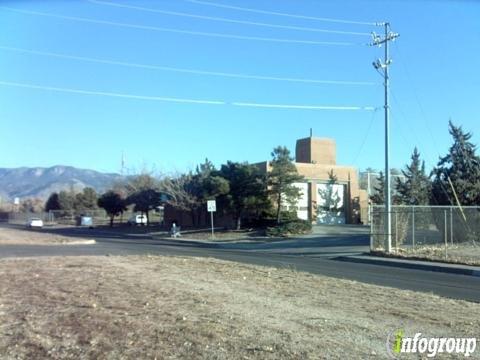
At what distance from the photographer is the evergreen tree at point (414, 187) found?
5322 cm

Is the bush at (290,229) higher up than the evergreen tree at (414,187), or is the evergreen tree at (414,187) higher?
the evergreen tree at (414,187)

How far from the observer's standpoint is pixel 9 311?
30.8 ft

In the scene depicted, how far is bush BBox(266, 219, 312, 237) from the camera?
151 feet

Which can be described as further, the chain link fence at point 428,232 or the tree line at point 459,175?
the tree line at point 459,175

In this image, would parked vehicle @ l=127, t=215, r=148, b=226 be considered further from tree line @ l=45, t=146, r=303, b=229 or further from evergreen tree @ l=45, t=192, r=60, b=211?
evergreen tree @ l=45, t=192, r=60, b=211

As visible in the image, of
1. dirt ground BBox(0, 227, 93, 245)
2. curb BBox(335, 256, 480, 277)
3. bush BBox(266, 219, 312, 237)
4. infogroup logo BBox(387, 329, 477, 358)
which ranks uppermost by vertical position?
bush BBox(266, 219, 312, 237)

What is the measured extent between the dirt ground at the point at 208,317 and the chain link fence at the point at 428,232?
1611cm

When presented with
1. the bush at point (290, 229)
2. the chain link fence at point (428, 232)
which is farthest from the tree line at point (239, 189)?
the chain link fence at point (428, 232)

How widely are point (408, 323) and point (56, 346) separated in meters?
4.46

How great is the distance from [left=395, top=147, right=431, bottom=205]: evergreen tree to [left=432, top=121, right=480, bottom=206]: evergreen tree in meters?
11.1

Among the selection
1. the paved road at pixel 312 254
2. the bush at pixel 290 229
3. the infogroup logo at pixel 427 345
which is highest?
the bush at pixel 290 229

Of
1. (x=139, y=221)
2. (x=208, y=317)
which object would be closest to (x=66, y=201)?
(x=139, y=221)

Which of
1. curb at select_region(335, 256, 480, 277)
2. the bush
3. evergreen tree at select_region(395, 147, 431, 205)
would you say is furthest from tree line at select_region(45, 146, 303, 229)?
curb at select_region(335, 256, 480, 277)

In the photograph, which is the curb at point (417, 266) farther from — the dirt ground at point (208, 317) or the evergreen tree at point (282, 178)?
the evergreen tree at point (282, 178)
